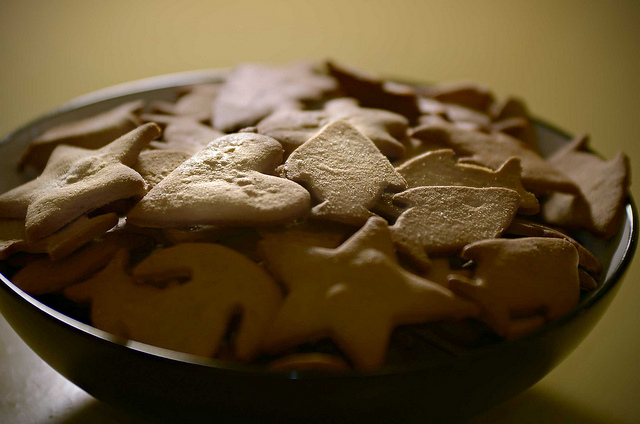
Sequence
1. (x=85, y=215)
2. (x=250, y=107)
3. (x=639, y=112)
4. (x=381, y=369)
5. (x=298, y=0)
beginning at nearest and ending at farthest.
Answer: (x=381, y=369), (x=85, y=215), (x=250, y=107), (x=639, y=112), (x=298, y=0)

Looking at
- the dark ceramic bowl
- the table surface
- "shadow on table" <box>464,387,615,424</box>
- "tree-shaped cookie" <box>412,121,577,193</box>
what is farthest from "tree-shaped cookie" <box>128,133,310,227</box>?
the table surface

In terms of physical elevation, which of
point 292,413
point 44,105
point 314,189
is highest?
point 314,189

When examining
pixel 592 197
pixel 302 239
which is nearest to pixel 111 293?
pixel 302 239

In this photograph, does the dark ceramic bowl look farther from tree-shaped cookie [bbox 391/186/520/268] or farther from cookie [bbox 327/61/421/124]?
cookie [bbox 327/61/421/124]

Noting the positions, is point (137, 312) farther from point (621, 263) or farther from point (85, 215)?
point (621, 263)

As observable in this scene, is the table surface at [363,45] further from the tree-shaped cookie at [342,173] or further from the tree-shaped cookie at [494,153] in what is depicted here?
the tree-shaped cookie at [342,173]

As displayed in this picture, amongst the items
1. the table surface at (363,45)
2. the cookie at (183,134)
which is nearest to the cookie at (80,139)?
the cookie at (183,134)

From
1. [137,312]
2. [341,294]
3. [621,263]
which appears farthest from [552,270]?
[137,312]

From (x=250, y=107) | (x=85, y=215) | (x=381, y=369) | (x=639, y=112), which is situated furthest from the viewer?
(x=639, y=112)
